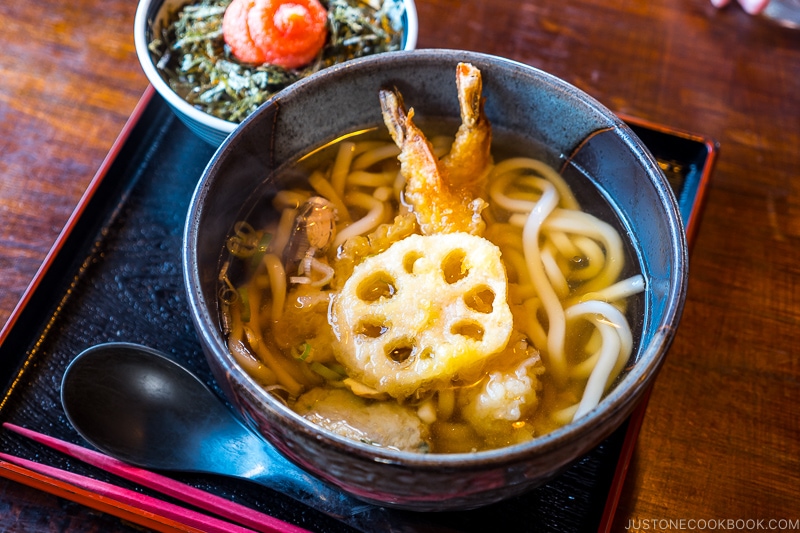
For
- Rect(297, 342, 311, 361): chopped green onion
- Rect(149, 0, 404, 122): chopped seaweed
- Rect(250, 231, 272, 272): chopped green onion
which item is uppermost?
Rect(149, 0, 404, 122): chopped seaweed

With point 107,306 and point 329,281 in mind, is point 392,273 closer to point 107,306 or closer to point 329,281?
point 329,281

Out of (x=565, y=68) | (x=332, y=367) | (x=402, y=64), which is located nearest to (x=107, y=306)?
(x=332, y=367)

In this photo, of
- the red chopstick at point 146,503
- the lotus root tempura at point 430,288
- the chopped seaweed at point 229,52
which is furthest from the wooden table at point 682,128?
the lotus root tempura at point 430,288

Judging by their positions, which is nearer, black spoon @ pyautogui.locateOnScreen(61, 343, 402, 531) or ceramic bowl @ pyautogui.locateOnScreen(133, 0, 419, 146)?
black spoon @ pyautogui.locateOnScreen(61, 343, 402, 531)

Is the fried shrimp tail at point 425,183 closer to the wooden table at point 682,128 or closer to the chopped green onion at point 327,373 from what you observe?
the chopped green onion at point 327,373

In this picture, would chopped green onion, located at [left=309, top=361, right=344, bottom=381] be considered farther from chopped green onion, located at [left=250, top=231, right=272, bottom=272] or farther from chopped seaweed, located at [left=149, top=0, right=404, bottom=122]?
chopped seaweed, located at [left=149, top=0, right=404, bottom=122]

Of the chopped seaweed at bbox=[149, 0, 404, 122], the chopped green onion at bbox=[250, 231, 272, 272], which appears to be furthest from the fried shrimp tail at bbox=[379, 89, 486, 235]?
the chopped seaweed at bbox=[149, 0, 404, 122]

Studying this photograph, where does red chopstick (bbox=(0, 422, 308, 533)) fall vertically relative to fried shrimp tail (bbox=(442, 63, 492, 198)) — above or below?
below
